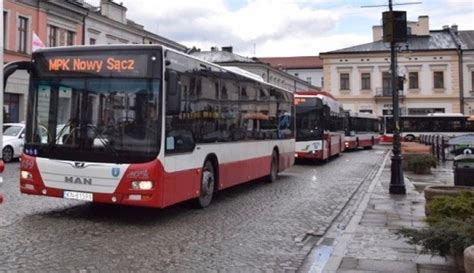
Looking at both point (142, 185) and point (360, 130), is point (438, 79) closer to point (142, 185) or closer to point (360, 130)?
point (360, 130)

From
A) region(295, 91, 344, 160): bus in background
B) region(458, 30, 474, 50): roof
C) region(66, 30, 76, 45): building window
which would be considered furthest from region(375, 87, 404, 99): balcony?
region(295, 91, 344, 160): bus in background

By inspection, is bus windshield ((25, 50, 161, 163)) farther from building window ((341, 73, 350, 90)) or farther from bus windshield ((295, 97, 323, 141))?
building window ((341, 73, 350, 90))

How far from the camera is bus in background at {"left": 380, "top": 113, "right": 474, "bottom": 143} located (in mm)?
49062

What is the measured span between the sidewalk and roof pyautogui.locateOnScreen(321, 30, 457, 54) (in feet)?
191

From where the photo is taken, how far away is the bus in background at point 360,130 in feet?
125

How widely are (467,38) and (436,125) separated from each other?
26.2 meters

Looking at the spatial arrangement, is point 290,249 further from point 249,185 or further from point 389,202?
point 249,185

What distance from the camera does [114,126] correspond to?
8.77 metres

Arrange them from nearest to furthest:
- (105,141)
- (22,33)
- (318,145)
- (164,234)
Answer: (164,234) < (105,141) < (318,145) < (22,33)

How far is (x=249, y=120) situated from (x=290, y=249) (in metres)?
6.30

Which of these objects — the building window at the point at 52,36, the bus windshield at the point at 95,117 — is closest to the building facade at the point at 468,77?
the building window at the point at 52,36

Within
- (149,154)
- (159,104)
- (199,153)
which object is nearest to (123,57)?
(159,104)

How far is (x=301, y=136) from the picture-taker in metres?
24.3

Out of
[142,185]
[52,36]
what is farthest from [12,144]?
[52,36]
